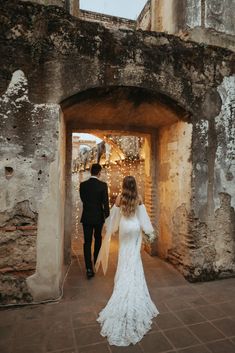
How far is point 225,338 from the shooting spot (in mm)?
2682

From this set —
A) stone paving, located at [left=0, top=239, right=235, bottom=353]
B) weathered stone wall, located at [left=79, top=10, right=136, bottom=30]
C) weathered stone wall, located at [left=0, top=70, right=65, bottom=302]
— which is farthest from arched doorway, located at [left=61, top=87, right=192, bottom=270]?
weathered stone wall, located at [left=79, top=10, right=136, bottom=30]

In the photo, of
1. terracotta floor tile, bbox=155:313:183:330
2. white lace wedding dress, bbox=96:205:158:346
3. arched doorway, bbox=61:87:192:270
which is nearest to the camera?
white lace wedding dress, bbox=96:205:158:346

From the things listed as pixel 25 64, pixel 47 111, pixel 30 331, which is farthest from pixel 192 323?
pixel 25 64

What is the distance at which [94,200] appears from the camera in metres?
4.41

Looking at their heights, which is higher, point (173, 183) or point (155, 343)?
point (173, 183)

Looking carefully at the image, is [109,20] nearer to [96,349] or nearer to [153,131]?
[153,131]

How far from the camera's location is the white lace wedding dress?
107 inches

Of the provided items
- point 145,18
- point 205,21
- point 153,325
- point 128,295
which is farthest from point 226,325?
point 145,18

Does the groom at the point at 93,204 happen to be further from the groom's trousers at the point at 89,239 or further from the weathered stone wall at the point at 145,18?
the weathered stone wall at the point at 145,18

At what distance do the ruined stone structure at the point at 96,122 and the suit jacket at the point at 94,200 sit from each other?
1.69ft

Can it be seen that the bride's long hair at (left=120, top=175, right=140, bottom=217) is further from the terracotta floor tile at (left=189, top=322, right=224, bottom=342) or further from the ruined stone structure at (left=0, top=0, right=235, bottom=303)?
the terracotta floor tile at (left=189, top=322, right=224, bottom=342)

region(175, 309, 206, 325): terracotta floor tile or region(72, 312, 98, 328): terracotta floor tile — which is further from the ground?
region(175, 309, 206, 325): terracotta floor tile

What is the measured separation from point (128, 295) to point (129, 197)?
44.8 inches

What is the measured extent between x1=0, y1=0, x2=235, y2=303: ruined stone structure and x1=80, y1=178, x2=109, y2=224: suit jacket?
52 cm
